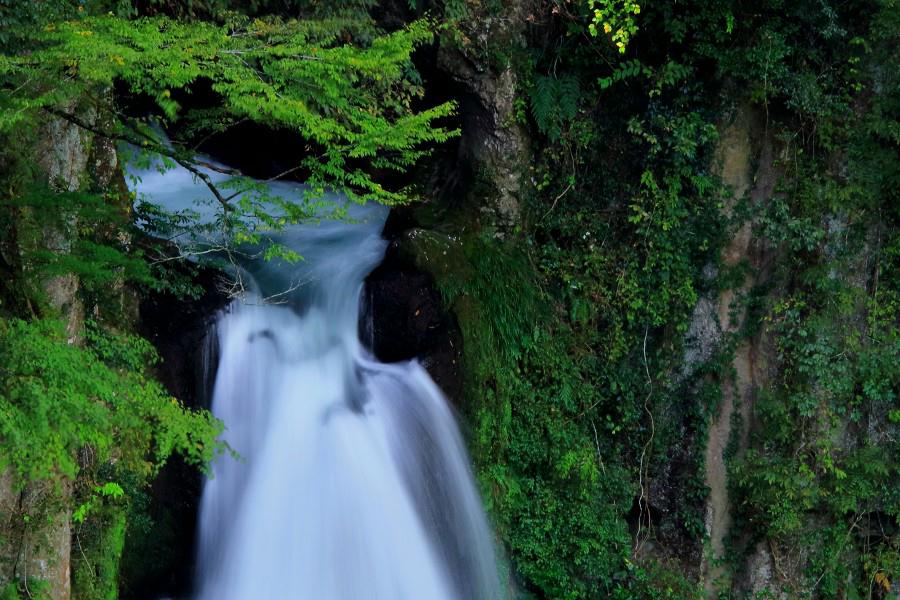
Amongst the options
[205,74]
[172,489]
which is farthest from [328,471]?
[205,74]

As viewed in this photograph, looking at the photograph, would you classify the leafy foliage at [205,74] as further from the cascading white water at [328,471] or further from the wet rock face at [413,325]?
the wet rock face at [413,325]

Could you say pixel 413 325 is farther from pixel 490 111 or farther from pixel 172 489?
pixel 172 489

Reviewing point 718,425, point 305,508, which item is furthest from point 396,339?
point 718,425

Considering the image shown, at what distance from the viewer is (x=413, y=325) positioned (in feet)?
24.8

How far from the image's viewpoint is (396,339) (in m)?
7.53

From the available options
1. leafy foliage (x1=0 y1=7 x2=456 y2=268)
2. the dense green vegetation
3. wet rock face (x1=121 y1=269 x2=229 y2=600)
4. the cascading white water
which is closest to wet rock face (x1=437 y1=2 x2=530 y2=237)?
the dense green vegetation

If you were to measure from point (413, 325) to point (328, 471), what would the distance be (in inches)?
66.0

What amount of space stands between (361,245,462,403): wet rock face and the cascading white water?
14 centimetres

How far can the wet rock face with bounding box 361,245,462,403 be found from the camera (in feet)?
24.7

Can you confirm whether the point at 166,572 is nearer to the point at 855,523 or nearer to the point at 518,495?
the point at 518,495

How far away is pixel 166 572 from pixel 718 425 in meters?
5.63

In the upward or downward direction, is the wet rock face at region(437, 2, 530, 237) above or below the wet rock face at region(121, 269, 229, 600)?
above

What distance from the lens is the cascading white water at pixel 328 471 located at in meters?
6.35

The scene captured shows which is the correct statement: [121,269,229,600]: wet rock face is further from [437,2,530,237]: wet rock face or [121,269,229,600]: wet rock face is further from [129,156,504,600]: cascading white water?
[437,2,530,237]: wet rock face
